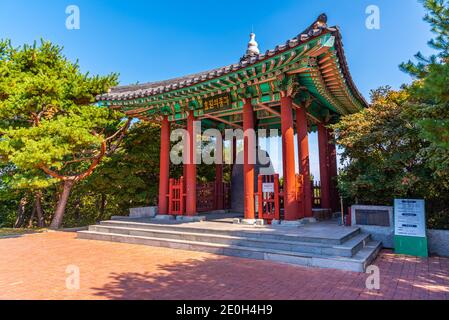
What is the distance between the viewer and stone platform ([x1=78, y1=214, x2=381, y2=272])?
204 inches

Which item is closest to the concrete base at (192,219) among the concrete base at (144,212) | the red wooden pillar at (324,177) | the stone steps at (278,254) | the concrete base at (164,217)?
the concrete base at (164,217)

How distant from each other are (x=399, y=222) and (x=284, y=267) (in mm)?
3341

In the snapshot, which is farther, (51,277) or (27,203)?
(27,203)

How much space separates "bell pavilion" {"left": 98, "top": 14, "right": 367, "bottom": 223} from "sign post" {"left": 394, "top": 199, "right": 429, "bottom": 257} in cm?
242

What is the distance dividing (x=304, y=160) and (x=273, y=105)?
2.23 metres

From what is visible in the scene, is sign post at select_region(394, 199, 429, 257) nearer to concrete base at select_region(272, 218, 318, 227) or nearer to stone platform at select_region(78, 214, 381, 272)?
stone platform at select_region(78, 214, 381, 272)

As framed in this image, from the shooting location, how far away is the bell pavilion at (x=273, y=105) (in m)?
Result: 6.70

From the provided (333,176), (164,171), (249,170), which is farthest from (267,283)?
(333,176)

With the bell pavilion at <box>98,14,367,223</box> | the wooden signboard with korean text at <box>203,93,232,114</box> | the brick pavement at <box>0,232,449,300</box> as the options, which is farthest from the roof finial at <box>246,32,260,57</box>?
the brick pavement at <box>0,232,449,300</box>

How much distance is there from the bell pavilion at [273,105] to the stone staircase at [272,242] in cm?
127

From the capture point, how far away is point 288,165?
740 cm

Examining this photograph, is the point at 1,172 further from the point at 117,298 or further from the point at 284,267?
the point at 284,267

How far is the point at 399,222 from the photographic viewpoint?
20.9 ft
